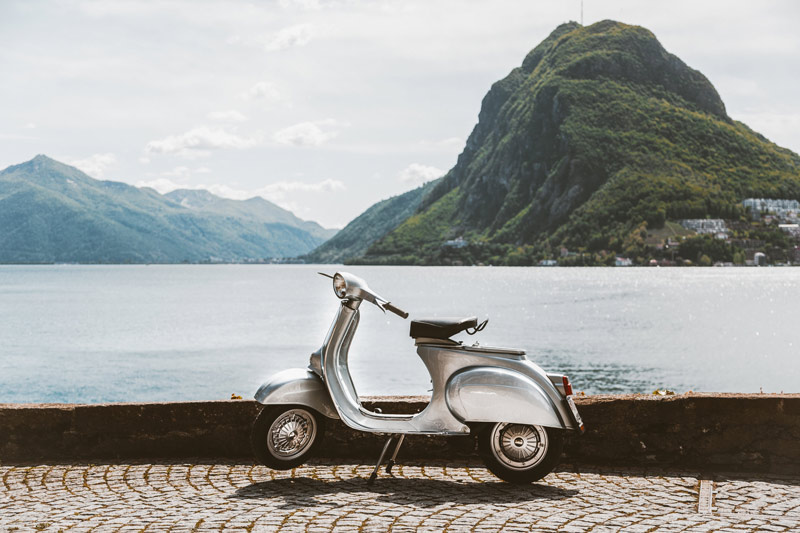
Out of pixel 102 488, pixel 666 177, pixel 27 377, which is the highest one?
pixel 666 177

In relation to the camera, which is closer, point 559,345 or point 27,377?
point 27,377

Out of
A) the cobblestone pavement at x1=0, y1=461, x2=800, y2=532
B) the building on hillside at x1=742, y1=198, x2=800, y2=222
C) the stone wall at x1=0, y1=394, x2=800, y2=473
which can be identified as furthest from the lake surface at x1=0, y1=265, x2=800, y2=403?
the building on hillside at x1=742, y1=198, x2=800, y2=222

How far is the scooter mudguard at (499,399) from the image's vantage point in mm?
5719

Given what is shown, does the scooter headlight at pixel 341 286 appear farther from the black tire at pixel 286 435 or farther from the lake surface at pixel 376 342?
the lake surface at pixel 376 342

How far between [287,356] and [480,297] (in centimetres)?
5302

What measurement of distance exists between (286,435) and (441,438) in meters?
1.25

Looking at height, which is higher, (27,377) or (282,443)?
(282,443)

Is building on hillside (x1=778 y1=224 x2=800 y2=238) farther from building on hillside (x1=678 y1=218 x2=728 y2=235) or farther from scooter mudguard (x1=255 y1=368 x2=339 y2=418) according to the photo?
scooter mudguard (x1=255 y1=368 x2=339 y2=418)

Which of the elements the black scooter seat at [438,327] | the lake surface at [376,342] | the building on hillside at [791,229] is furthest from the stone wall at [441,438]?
the building on hillside at [791,229]

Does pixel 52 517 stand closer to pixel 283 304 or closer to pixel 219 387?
pixel 219 387

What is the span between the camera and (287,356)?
46.5m

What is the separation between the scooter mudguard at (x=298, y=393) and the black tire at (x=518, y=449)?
1.08 m

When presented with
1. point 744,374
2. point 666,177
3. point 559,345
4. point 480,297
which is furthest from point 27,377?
point 666,177

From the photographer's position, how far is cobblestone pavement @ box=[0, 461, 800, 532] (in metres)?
4.80
